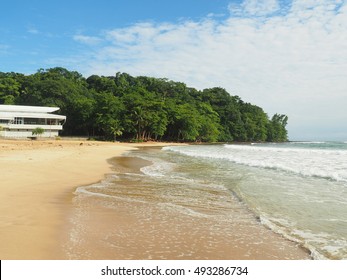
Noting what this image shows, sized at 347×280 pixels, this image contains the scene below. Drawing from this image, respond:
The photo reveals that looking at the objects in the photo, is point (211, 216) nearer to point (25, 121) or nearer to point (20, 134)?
point (20, 134)

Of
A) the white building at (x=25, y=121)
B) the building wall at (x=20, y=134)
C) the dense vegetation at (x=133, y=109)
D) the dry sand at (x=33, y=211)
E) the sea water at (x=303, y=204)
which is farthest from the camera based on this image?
the dense vegetation at (x=133, y=109)

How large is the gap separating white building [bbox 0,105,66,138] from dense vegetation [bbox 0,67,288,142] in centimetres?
637

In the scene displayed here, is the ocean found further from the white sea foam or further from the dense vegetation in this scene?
the dense vegetation

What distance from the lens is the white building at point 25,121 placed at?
45.8 m

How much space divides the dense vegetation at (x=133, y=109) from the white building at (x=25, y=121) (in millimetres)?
6369

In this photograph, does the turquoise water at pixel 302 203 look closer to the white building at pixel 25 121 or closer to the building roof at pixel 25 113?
the white building at pixel 25 121

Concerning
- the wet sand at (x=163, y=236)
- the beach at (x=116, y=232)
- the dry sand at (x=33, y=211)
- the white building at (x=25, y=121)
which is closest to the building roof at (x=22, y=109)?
the white building at (x=25, y=121)

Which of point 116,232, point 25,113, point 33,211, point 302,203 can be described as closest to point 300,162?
point 302,203

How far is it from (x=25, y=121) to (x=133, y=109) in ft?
58.0

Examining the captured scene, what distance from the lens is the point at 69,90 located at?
62.8 meters

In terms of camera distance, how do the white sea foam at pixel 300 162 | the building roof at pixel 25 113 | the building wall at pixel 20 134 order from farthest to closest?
1. the building roof at pixel 25 113
2. the building wall at pixel 20 134
3. the white sea foam at pixel 300 162

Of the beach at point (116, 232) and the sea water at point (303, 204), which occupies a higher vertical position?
the sea water at point (303, 204)

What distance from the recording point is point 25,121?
160 feet

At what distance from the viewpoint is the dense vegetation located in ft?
175
